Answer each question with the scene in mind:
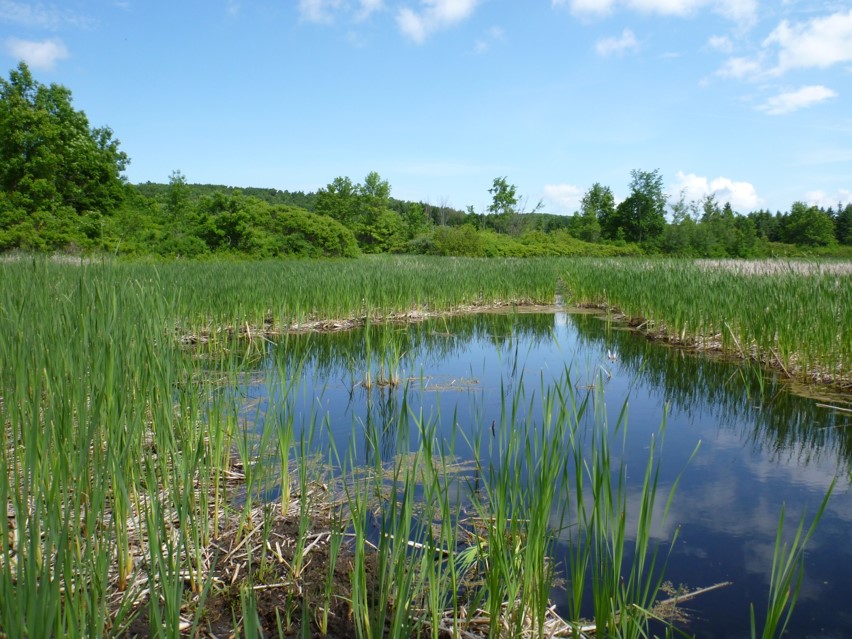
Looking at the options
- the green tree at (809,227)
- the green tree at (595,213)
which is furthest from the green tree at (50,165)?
the green tree at (809,227)

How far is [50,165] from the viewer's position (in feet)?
62.5

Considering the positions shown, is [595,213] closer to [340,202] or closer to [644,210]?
[644,210]

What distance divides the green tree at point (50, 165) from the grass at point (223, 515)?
17724mm

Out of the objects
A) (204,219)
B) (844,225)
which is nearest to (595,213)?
(844,225)

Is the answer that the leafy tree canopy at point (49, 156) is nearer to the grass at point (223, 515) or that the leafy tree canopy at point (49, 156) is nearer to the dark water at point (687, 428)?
the dark water at point (687, 428)

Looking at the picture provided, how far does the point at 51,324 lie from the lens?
→ 93.4 inches

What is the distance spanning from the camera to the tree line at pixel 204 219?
1845cm

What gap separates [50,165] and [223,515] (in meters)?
21.4

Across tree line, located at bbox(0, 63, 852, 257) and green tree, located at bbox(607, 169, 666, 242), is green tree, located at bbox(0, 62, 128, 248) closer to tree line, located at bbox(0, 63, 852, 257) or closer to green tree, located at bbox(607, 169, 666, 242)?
tree line, located at bbox(0, 63, 852, 257)

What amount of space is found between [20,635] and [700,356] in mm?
6100

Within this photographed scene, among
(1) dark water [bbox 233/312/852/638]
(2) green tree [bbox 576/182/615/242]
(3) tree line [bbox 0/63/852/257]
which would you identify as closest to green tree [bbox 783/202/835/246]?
(3) tree line [bbox 0/63/852/257]

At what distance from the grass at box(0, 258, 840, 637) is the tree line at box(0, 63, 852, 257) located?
959cm

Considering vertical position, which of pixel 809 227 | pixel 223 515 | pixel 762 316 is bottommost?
pixel 223 515

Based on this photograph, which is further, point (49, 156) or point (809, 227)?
point (809, 227)
